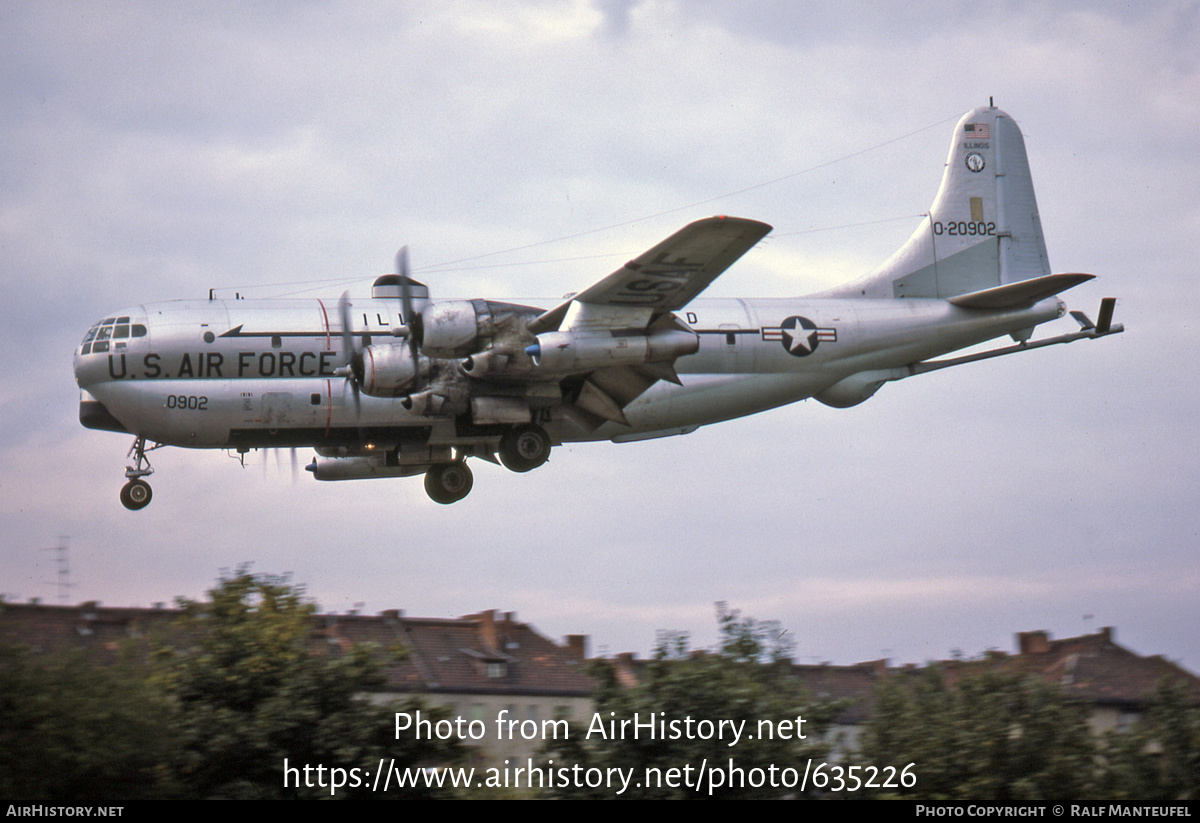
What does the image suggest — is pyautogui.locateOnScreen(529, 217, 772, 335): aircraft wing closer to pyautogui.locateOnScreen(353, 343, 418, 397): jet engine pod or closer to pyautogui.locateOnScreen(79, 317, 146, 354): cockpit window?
pyautogui.locateOnScreen(353, 343, 418, 397): jet engine pod

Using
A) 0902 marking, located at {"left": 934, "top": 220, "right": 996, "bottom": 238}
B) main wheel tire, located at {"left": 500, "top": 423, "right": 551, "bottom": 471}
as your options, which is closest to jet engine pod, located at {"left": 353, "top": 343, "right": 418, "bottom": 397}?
main wheel tire, located at {"left": 500, "top": 423, "right": 551, "bottom": 471}

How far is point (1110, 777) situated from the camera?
23000mm

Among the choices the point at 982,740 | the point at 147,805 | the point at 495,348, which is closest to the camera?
the point at 147,805

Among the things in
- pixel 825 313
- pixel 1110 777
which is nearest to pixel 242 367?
pixel 825 313

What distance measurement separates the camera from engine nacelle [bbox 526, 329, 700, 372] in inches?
961

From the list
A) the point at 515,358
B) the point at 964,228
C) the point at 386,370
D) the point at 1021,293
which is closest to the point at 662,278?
the point at 515,358

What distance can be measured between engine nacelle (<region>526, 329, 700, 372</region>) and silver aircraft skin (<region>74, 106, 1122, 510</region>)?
42 mm

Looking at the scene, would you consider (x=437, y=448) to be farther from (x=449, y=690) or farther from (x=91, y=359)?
(x=449, y=690)

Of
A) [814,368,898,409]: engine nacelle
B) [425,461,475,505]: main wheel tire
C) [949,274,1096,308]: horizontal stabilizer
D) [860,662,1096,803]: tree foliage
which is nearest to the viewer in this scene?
[860,662,1096,803]: tree foliage

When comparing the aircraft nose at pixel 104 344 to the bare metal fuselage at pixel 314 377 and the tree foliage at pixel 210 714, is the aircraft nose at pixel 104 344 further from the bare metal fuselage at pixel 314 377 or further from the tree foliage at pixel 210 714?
the tree foliage at pixel 210 714

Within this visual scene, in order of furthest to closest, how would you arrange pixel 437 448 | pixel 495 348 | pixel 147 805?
pixel 437 448, pixel 495 348, pixel 147 805

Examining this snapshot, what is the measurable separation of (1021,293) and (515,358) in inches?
494

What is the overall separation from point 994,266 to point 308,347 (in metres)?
18.3

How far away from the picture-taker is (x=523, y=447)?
26.9 metres
